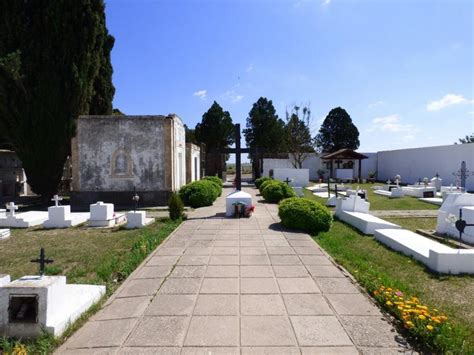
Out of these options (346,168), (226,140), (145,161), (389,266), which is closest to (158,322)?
(389,266)

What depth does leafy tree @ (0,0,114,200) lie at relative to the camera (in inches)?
645

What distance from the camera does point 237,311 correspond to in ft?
14.1

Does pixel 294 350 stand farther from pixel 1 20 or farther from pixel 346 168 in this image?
pixel 346 168

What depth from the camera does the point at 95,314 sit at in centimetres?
437

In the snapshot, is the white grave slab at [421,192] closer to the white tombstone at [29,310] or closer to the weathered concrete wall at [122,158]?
the weathered concrete wall at [122,158]

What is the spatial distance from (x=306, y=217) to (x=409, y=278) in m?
3.93

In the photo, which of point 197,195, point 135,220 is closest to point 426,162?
point 197,195

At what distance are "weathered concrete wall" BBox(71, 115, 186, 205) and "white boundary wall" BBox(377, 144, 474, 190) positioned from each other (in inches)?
816

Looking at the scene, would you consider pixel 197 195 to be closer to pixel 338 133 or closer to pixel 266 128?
pixel 266 128

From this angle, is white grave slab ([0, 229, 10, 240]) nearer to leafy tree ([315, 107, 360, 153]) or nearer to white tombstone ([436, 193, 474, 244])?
white tombstone ([436, 193, 474, 244])

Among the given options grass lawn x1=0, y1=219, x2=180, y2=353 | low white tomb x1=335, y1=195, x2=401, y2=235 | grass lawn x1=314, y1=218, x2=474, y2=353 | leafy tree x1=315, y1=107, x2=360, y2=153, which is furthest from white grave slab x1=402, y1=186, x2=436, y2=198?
leafy tree x1=315, y1=107, x2=360, y2=153

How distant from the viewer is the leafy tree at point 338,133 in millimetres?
47625

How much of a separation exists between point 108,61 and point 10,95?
8.43m

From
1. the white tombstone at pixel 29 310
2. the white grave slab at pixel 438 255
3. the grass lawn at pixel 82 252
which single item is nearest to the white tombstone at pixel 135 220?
the grass lawn at pixel 82 252
